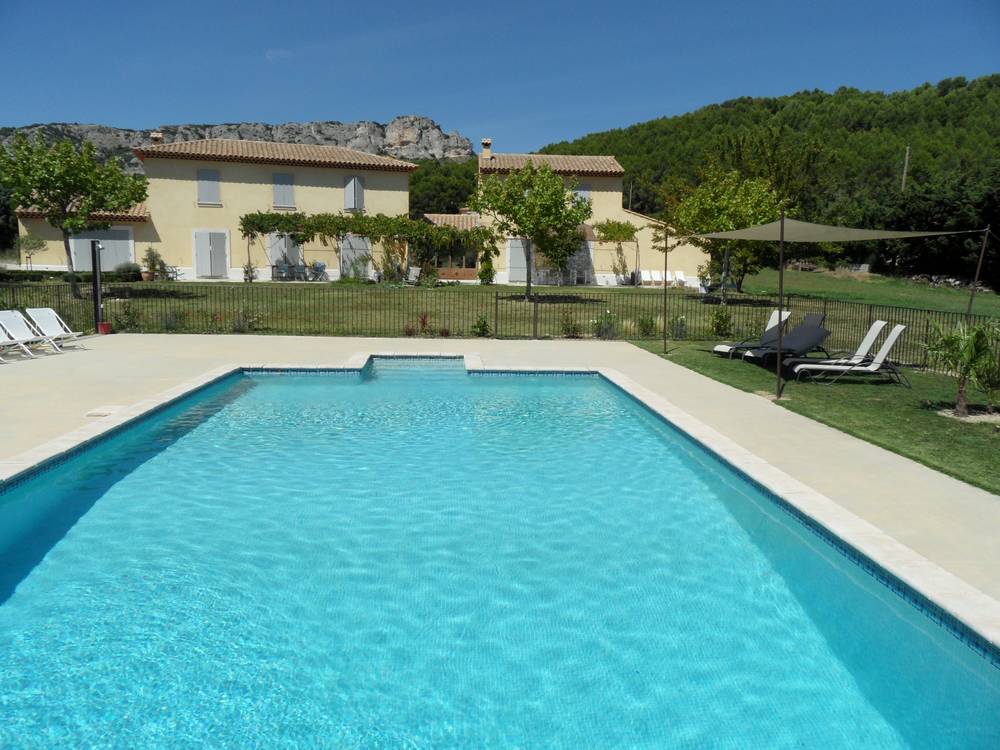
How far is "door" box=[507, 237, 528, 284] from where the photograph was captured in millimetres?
33125

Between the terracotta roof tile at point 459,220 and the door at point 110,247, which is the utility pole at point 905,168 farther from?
the door at point 110,247

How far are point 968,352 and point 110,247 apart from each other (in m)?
30.3

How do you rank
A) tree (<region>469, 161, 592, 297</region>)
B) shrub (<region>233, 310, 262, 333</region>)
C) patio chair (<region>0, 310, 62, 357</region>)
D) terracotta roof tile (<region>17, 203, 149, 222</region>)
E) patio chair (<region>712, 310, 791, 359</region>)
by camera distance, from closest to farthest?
patio chair (<region>0, 310, 62, 357</region>)
patio chair (<region>712, 310, 791, 359</region>)
shrub (<region>233, 310, 262, 333</region>)
tree (<region>469, 161, 592, 297</region>)
terracotta roof tile (<region>17, 203, 149, 222</region>)

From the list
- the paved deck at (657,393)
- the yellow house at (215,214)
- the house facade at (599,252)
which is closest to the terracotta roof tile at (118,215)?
the yellow house at (215,214)

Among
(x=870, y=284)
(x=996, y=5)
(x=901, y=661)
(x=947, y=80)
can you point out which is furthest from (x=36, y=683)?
(x=947, y=80)

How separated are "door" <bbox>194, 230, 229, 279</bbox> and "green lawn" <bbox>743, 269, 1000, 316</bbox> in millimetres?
21584

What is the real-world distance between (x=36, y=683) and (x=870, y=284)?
117ft

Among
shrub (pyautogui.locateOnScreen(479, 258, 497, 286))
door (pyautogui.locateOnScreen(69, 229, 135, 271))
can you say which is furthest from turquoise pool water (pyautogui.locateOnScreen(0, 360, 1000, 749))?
door (pyautogui.locateOnScreen(69, 229, 135, 271))

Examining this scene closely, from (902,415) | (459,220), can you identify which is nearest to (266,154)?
(459,220)

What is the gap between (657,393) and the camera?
32.3ft

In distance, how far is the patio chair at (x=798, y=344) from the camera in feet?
38.5

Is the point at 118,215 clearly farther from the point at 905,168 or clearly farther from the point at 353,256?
the point at 905,168

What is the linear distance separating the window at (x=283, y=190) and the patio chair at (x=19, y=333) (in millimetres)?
20459

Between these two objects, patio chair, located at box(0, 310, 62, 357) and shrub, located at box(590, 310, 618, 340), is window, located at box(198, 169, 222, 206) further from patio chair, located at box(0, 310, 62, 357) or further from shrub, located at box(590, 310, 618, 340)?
shrub, located at box(590, 310, 618, 340)
